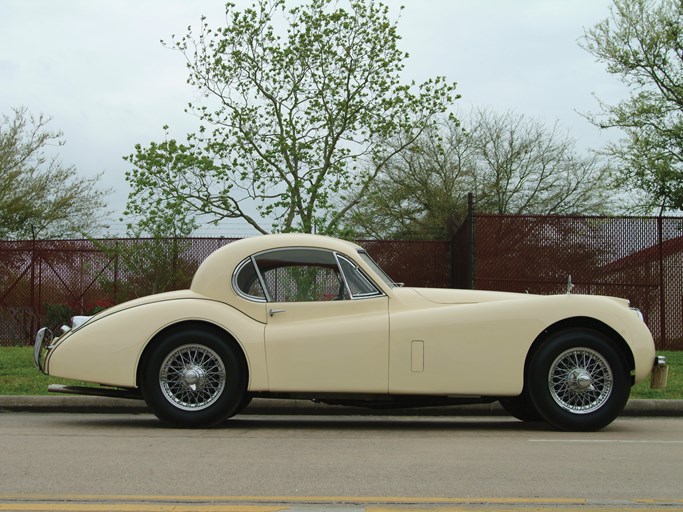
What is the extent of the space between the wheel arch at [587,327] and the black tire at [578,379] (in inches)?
2.4

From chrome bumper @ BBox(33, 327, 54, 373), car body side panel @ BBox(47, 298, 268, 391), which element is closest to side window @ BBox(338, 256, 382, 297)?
car body side panel @ BBox(47, 298, 268, 391)

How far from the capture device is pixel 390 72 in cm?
2406

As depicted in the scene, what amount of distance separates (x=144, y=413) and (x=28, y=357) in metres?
5.10

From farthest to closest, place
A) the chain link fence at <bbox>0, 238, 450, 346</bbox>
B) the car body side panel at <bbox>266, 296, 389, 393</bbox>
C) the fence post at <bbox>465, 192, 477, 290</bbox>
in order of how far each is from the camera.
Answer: the chain link fence at <bbox>0, 238, 450, 346</bbox>
the fence post at <bbox>465, 192, 477, 290</bbox>
the car body side panel at <bbox>266, 296, 389, 393</bbox>

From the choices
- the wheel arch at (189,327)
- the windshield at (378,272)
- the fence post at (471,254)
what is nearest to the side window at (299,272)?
the windshield at (378,272)

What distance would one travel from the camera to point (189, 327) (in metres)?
8.53

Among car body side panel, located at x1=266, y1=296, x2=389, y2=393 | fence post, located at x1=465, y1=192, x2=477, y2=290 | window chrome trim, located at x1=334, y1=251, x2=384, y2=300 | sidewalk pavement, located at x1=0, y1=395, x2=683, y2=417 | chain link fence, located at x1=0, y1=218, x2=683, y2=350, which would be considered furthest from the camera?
chain link fence, located at x1=0, y1=218, x2=683, y2=350

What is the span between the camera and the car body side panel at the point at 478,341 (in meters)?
8.29

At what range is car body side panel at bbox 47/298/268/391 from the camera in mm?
8422

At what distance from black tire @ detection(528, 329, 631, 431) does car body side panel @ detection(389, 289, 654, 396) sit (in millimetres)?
146

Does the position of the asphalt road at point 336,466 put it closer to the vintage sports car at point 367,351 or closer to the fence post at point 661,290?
the vintage sports car at point 367,351

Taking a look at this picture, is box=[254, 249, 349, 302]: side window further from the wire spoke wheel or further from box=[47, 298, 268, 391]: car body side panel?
the wire spoke wheel

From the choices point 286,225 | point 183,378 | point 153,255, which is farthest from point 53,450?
point 286,225

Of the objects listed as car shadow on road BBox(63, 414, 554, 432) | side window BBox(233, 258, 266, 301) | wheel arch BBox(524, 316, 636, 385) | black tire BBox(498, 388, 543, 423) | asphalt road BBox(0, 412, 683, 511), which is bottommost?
car shadow on road BBox(63, 414, 554, 432)
